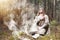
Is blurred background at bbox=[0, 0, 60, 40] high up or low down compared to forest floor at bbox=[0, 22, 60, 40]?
up

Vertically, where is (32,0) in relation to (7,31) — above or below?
above

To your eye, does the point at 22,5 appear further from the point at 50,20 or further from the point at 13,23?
the point at 50,20

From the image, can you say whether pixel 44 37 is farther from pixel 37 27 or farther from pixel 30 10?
pixel 30 10

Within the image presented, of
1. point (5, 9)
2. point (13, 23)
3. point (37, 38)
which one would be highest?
point (5, 9)

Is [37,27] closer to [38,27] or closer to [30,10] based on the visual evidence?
[38,27]

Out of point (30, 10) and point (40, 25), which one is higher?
point (30, 10)

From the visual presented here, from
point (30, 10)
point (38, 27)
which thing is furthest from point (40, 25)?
point (30, 10)

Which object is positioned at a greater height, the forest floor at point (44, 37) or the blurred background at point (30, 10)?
the blurred background at point (30, 10)

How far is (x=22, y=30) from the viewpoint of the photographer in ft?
4.47

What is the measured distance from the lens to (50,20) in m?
1.37

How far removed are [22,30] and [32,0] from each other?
0.30 metres

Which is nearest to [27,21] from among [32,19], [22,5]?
[32,19]

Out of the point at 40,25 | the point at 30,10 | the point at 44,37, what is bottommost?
the point at 44,37

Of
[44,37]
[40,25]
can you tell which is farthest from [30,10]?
[44,37]
